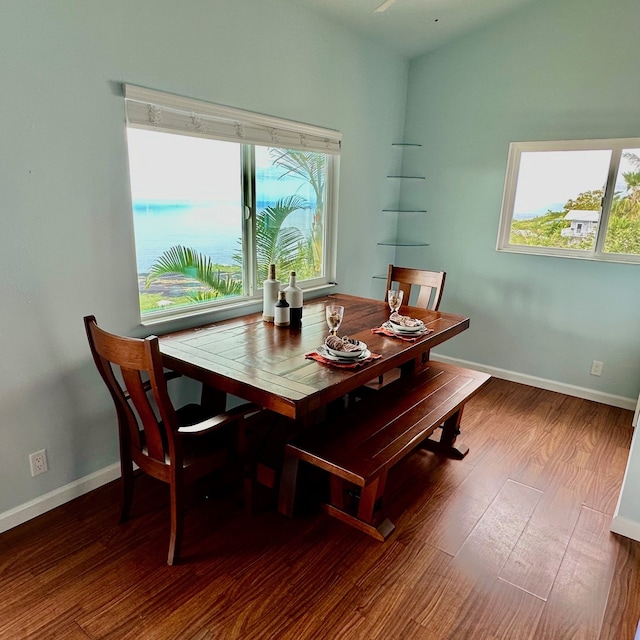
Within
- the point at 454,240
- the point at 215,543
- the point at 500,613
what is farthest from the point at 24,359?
the point at 454,240

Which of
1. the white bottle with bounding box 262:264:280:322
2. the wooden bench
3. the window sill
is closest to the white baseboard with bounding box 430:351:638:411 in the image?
the wooden bench

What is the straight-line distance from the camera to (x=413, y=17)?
314 cm

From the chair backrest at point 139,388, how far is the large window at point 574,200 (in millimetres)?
3039

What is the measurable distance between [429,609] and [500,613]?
0.26 meters

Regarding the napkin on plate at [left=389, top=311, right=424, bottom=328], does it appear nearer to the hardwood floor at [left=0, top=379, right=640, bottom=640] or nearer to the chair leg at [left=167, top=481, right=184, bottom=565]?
the hardwood floor at [left=0, top=379, right=640, bottom=640]

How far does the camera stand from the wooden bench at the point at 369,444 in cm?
185

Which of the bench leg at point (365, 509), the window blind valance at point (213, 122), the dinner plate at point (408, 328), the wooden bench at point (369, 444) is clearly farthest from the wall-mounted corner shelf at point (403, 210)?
the bench leg at point (365, 509)

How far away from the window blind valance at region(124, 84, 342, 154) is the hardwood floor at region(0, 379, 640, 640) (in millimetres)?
1817

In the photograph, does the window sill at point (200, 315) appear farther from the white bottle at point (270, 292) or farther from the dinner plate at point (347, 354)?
the dinner plate at point (347, 354)

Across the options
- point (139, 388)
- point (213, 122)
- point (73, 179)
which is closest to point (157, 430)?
point (139, 388)

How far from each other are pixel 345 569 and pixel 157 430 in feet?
3.09

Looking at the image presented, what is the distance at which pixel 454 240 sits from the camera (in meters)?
3.92

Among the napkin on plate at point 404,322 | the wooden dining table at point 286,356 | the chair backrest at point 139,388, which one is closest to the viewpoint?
the chair backrest at point 139,388

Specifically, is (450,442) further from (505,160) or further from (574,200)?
(505,160)
